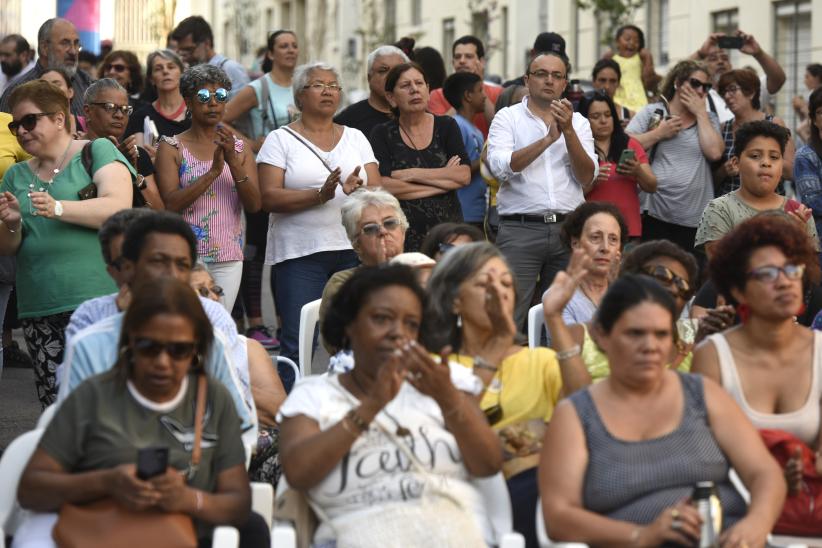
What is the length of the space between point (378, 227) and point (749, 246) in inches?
86.6

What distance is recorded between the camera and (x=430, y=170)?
9258 mm

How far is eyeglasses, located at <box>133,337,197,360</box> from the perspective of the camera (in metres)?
5.17

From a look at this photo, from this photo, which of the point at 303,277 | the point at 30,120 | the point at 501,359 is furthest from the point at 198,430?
the point at 303,277

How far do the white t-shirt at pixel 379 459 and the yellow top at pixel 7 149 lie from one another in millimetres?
4170

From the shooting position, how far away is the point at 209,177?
8883mm

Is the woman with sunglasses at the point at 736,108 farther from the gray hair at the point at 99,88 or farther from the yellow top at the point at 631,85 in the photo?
the gray hair at the point at 99,88

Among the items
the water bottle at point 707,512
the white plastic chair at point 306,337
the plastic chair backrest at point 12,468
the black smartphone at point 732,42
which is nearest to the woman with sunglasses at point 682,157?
the black smartphone at point 732,42

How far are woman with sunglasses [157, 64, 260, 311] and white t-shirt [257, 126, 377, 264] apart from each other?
0.19m

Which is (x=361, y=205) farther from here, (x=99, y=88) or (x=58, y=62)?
(x=58, y=62)

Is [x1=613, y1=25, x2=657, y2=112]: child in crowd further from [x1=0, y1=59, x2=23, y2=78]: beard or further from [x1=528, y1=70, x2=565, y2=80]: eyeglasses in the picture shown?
[x1=0, y1=59, x2=23, y2=78]: beard

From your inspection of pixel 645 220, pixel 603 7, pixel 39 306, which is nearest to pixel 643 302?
pixel 39 306

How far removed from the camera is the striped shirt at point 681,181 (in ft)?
34.0

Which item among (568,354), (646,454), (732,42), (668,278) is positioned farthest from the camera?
(732,42)

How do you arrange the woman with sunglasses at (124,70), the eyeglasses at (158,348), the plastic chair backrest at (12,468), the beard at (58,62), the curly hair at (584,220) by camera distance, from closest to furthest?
the eyeglasses at (158,348) < the plastic chair backrest at (12,468) < the curly hair at (584,220) < the beard at (58,62) < the woman with sunglasses at (124,70)
